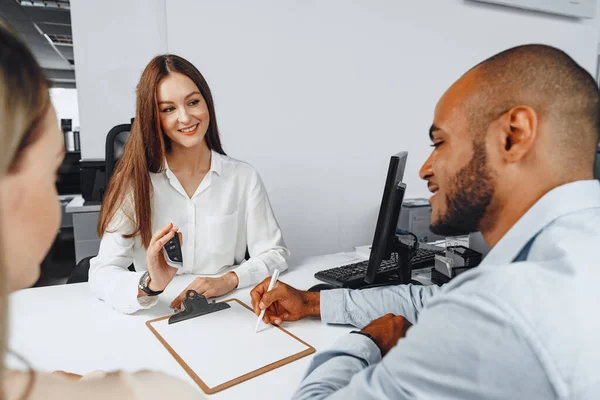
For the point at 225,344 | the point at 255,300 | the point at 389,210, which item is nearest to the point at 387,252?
the point at 389,210

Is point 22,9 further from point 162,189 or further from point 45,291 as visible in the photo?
point 45,291

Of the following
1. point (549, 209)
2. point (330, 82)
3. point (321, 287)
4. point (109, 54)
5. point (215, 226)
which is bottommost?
point (321, 287)

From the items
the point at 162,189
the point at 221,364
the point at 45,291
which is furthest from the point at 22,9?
the point at 221,364

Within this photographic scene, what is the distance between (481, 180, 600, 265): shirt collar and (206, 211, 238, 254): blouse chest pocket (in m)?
1.17

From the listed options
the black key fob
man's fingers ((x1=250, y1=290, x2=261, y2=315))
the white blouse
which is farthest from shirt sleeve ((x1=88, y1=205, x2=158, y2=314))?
man's fingers ((x1=250, y1=290, x2=261, y2=315))

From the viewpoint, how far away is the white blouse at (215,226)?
4.66ft

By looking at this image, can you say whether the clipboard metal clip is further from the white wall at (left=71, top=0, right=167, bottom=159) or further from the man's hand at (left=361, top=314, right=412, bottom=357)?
the white wall at (left=71, top=0, right=167, bottom=159)

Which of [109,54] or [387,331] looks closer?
[387,331]

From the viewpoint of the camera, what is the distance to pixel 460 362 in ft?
1.75

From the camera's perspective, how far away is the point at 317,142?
9.08 ft

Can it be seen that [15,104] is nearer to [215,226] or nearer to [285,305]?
[285,305]

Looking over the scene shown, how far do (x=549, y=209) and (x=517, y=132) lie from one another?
0.14m

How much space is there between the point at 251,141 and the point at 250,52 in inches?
21.3

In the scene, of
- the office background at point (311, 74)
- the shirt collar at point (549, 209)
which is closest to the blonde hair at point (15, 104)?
the shirt collar at point (549, 209)
